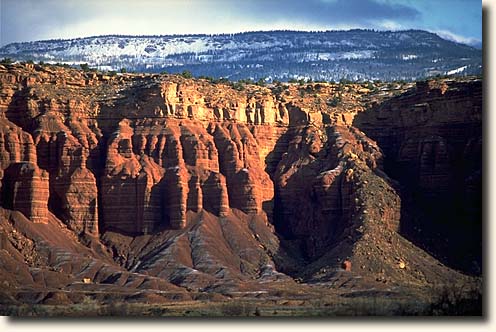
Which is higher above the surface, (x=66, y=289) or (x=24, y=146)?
(x=24, y=146)

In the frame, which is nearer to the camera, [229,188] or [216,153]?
[229,188]

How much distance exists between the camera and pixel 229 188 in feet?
490

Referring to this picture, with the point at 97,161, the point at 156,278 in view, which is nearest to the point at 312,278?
the point at 156,278

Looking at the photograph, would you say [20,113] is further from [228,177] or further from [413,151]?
[413,151]

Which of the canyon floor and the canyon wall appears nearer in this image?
the canyon floor

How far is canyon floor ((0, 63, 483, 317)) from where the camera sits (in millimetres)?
138125

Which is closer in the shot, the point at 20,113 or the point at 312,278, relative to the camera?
the point at 312,278

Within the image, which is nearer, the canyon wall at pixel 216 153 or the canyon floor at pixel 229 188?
the canyon floor at pixel 229 188

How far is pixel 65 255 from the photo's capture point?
140m

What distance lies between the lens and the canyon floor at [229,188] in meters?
138

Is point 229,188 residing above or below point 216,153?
below

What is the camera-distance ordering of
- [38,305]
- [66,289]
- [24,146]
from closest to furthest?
[38,305]
[66,289]
[24,146]

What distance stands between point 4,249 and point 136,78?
22082 millimetres

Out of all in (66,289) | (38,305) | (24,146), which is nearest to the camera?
(38,305)
